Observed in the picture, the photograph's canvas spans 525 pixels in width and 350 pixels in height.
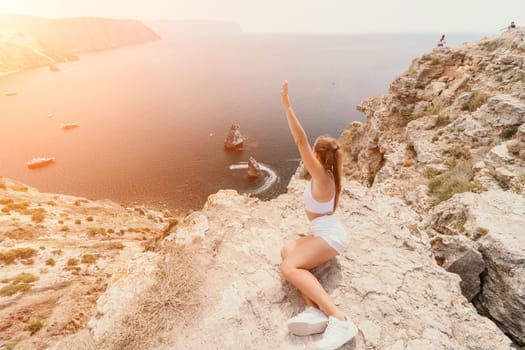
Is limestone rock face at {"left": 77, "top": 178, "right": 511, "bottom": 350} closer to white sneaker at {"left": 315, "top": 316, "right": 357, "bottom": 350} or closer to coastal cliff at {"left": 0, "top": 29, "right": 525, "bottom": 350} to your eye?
coastal cliff at {"left": 0, "top": 29, "right": 525, "bottom": 350}

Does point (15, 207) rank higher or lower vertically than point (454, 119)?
lower

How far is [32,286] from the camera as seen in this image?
19.0 metres

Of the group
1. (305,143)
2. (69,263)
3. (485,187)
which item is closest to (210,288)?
(305,143)

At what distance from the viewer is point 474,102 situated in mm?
20578

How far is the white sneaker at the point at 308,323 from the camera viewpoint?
16.6 feet

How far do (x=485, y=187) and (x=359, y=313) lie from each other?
38.0 ft

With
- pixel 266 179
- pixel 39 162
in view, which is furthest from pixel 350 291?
pixel 39 162

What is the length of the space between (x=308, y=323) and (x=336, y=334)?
0.52 m

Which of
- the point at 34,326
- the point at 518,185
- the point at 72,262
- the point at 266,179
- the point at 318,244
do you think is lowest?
the point at 266,179

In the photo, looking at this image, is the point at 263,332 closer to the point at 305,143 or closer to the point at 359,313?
the point at 359,313

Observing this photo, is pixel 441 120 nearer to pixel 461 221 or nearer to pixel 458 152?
pixel 458 152

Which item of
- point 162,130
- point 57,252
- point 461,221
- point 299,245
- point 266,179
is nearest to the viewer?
point 299,245

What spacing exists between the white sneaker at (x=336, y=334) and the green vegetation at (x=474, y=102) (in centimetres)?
2246

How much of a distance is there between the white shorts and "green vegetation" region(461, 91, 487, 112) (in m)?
21.3
